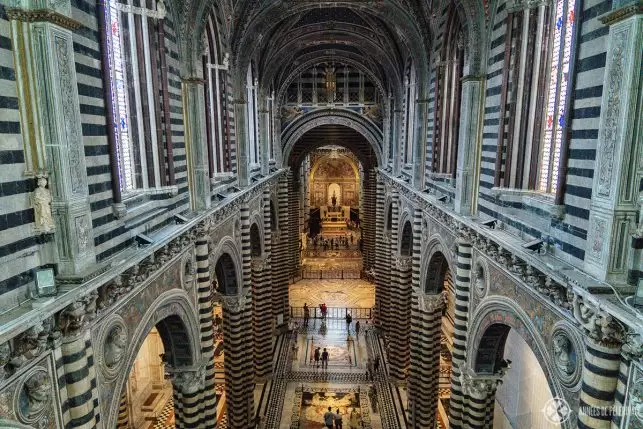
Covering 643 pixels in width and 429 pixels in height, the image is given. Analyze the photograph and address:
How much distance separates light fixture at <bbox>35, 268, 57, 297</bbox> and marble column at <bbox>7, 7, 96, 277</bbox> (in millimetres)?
345

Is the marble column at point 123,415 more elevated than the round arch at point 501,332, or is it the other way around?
the round arch at point 501,332

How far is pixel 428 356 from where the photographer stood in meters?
16.6

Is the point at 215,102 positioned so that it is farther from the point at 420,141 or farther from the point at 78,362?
the point at 78,362

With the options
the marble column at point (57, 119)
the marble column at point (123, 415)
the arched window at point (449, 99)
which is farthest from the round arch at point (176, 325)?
the arched window at point (449, 99)

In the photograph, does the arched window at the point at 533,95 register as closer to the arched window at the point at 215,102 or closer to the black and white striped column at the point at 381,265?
the arched window at the point at 215,102

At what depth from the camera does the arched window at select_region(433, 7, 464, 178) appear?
13562 millimetres

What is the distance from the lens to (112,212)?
7.63m

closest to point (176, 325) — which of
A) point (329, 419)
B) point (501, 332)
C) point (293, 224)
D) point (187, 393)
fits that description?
point (187, 393)

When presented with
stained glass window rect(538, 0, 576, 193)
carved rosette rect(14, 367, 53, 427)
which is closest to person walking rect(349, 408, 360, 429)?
stained glass window rect(538, 0, 576, 193)

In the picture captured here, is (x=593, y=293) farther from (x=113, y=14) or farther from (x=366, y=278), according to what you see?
(x=366, y=278)

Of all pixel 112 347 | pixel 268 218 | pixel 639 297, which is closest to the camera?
pixel 639 297

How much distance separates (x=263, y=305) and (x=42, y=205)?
17106 mm

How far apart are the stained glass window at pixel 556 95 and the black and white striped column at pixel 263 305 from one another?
15.1 meters

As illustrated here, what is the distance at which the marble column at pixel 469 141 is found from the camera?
11156 millimetres
